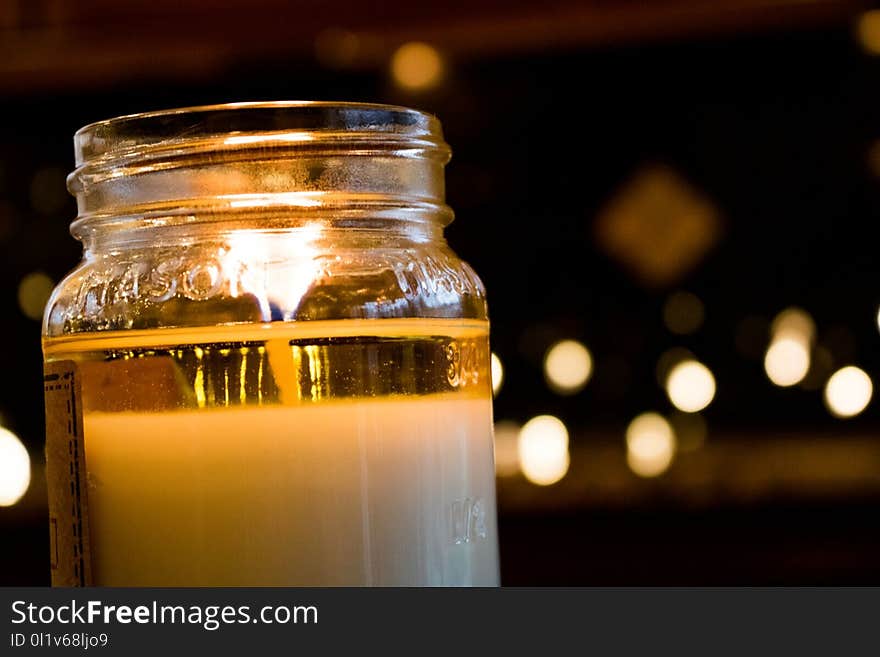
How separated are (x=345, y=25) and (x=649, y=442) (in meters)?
0.82

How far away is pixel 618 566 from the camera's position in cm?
198

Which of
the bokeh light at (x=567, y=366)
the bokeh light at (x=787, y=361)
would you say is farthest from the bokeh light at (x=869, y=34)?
the bokeh light at (x=567, y=366)

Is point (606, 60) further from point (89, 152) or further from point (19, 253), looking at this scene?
point (89, 152)

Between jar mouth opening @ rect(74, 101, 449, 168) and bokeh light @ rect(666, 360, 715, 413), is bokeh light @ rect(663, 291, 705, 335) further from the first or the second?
jar mouth opening @ rect(74, 101, 449, 168)

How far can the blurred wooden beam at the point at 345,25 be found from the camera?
1.95m

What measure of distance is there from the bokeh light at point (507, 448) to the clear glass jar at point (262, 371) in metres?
1.53

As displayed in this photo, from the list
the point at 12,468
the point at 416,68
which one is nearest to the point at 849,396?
the point at 416,68

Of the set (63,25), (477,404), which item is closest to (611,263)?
(63,25)

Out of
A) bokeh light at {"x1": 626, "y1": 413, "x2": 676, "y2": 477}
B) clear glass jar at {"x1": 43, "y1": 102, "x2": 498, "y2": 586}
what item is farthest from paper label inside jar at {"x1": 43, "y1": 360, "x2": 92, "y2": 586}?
bokeh light at {"x1": 626, "y1": 413, "x2": 676, "y2": 477}

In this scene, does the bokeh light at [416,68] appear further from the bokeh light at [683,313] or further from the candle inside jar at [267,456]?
the candle inside jar at [267,456]

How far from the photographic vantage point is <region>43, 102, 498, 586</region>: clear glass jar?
1.58ft

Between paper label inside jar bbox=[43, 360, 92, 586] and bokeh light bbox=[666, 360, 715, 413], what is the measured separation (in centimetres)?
167

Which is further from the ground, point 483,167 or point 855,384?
point 483,167

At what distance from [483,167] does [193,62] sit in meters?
0.51
